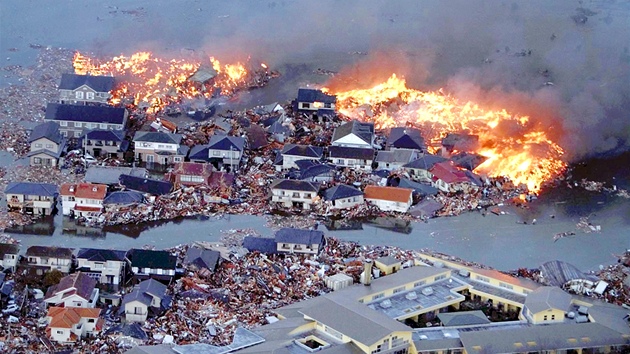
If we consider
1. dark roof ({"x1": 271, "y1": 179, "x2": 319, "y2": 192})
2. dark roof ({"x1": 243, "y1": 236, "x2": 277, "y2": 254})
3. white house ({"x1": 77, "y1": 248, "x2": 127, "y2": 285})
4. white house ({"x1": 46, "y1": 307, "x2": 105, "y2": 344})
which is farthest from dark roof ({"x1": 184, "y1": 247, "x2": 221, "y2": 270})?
dark roof ({"x1": 271, "y1": 179, "x2": 319, "y2": 192})

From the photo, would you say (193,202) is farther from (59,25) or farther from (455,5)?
(455,5)

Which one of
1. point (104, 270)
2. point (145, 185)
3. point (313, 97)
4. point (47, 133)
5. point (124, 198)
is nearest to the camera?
point (104, 270)

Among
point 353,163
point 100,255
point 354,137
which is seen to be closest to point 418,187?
point 353,163

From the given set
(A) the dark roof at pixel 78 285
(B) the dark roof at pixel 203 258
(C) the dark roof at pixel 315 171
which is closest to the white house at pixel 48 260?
(A) the dark roof at pixel 78 285

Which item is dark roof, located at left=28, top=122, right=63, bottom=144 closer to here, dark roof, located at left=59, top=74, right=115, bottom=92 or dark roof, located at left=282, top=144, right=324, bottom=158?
dark roof, located at left=59, top=74, right=115, bottom=92

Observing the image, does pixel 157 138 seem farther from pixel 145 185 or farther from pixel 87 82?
pixel 87 82

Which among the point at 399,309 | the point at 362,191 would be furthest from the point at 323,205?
the point at 399,309

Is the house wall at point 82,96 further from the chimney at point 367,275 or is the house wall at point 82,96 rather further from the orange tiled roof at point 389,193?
the chimney at point 367,275
